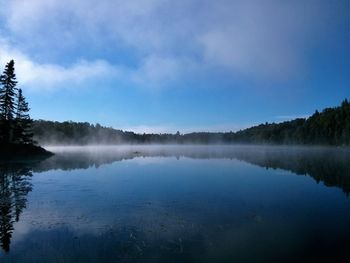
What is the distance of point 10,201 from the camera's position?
1111 inches

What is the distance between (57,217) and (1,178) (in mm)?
24015

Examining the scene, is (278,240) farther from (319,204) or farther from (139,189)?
(139,189)

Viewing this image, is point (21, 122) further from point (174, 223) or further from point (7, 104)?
point (174, 223)

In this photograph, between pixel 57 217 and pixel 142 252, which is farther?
pixel 57 217

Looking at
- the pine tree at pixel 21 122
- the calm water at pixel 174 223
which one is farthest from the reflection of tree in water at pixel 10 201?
the pine tree at pixel 21 122

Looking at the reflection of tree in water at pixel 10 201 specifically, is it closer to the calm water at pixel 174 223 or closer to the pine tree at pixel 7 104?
the calm water at pixel 174 223

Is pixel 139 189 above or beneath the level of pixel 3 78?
beneath

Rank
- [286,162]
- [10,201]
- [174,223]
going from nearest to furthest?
[174,223] < [10,201] < [286,162]

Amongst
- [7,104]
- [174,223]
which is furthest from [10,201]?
[7,104]

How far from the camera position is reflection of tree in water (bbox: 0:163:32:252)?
62.8 ft

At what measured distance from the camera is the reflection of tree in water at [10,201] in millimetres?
19141

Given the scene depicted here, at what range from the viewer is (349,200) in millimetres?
29469

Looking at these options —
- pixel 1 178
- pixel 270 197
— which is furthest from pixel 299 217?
pixel 1 178

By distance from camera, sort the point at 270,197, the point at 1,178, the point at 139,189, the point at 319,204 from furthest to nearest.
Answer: the point at 1,178 < the point at 139,189 < the point at 270,197 < the point at 319,204
